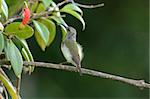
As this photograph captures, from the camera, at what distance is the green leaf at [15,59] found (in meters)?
0.96

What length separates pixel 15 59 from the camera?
0.96 metres

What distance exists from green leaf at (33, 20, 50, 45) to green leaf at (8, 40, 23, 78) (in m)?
0.09

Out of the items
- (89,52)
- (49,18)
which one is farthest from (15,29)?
(89,52)

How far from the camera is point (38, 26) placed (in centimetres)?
106

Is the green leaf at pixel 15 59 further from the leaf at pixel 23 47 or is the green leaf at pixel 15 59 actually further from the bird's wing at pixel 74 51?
the bird's wing at pixel 74 51

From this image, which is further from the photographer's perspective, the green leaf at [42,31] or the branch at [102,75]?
the green leaf at [42,31]

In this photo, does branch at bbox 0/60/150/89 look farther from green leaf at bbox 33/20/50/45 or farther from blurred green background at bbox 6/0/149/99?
blurred green background at bbox 6/0/149/99

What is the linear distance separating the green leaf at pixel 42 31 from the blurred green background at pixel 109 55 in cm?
218

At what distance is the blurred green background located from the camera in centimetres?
334

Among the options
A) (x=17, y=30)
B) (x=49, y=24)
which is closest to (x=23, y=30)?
(x=17, y=30)

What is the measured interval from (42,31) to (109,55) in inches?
91.6

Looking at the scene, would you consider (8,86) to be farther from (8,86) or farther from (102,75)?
(102,75)

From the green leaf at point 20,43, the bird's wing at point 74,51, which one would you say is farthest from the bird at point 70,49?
the green leaf at point 20,43

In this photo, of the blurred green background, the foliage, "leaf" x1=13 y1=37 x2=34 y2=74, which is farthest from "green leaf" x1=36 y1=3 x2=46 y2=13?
the blurred green background
